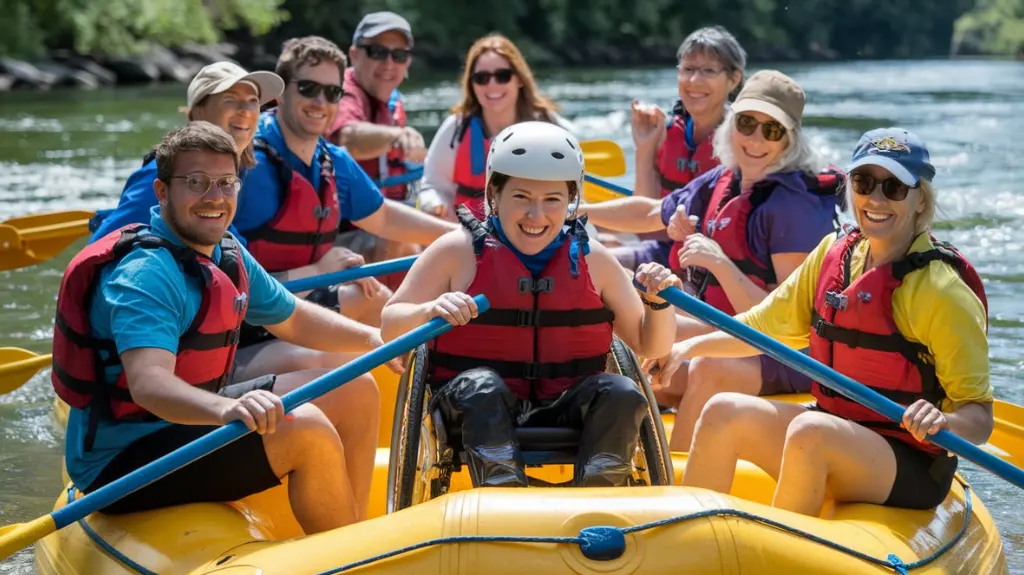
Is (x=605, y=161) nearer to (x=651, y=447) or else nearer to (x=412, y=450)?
(x=651, y=447)

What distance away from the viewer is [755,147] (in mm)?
3793

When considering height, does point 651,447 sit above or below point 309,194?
below

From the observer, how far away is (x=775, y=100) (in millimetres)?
3725

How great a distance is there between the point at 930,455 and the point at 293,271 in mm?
2142

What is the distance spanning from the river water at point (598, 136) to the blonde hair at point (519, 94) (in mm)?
1706

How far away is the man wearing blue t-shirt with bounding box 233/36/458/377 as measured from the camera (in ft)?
13.3

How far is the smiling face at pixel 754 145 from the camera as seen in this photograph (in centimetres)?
374

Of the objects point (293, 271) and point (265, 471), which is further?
point (293, 271)

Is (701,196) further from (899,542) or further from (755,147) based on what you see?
(899,542)

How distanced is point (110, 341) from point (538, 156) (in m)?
0.97

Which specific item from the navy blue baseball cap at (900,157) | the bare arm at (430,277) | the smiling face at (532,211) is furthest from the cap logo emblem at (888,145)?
the bare arm at (430,277)

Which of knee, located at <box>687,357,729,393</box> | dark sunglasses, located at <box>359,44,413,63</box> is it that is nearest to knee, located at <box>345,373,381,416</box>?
knee, located at <box>687,357,729,393</box>

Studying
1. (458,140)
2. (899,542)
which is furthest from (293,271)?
(899,542)

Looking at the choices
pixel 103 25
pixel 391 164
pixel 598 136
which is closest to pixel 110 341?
pixel 391 164
